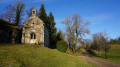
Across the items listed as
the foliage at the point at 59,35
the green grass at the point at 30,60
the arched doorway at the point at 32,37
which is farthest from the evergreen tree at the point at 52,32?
the green grass at the point at 30,60

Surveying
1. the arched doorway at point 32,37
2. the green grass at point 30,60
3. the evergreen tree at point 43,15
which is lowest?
the green grass at point 30,60

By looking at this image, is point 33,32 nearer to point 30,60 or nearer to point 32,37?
point 32,37

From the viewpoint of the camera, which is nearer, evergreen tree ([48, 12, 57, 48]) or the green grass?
the green grass

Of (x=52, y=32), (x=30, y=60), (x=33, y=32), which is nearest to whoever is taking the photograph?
(x=30, y=60)

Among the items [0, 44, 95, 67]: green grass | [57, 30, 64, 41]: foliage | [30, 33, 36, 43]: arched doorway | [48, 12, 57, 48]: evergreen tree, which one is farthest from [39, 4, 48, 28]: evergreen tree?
[0, 44, 95, 67]: green grass

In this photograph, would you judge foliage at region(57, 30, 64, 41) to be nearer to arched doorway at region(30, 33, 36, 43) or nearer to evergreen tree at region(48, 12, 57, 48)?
evergreen tree at region(48, 12, 57, 48)

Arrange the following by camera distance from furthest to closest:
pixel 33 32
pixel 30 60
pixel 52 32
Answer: pixel 52 32, pixel 33 32, pixel 30 60

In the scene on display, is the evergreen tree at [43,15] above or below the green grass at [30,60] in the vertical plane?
above

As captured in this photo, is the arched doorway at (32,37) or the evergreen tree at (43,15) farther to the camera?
the evergreen tree at (43,15)

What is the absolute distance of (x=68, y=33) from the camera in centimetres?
3422

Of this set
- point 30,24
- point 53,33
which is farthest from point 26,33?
point 53,33

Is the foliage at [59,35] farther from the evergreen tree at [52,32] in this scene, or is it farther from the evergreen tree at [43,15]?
the evergreen tree at [43,15]

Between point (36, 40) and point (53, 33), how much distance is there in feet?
40.8

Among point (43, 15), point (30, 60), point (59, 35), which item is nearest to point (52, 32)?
point (59, 35)
